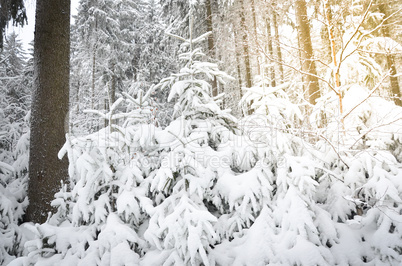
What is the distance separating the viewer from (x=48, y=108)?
14.1 feet

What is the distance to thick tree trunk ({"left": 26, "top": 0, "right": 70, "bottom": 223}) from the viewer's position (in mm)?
4219

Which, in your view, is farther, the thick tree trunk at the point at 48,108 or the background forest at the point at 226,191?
the thick tree trunk at the point at 48,108

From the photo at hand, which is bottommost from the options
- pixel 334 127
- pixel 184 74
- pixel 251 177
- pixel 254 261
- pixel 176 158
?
pixel 254 261

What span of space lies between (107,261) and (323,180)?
3.06 meters

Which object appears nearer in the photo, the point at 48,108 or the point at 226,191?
the point at 226,191

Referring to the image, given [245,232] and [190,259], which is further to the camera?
[245,232]

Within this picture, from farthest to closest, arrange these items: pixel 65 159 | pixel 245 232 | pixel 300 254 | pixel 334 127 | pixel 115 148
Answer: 1. pixel 65 159
2. pixel 334 127
3. pixel 115 148
4. pixel 245 232
5. pixel 300 254

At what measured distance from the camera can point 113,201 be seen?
317 centimetres

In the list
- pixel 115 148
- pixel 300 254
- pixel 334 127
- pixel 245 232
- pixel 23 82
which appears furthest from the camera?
pixel 23 82

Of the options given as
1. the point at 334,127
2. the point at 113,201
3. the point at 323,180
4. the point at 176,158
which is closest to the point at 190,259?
the point at 176,158

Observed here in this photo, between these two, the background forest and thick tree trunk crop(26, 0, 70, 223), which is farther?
thick tree trunk crop(26, 0, 70, 223)

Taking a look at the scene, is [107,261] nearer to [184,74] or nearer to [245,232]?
[245,232]

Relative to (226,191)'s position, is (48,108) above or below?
above

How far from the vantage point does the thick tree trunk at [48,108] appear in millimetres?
4219
